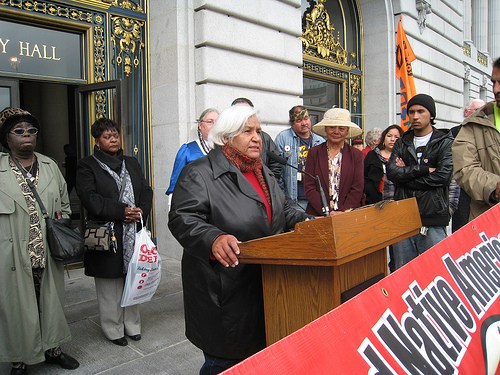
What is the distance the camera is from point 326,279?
197 centimetres

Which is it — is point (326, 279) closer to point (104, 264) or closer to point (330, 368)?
point (330, 368)

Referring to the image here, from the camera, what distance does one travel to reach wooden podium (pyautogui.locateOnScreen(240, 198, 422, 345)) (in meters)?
1.77

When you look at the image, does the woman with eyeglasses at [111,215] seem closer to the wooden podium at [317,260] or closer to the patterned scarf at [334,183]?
the patterned scarf at [334,183]

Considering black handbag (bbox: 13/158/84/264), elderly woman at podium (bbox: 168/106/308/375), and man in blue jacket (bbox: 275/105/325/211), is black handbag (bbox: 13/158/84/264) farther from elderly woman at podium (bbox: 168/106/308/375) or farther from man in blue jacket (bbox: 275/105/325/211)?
→ man in blue jacket (bbox: 275/105/325/211)

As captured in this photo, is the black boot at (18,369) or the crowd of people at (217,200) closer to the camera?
the crowd of people at (217,200)

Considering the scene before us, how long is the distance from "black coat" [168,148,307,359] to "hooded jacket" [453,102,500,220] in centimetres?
180

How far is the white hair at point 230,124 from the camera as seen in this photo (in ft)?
7.91

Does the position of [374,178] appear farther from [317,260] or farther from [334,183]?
[317,260]

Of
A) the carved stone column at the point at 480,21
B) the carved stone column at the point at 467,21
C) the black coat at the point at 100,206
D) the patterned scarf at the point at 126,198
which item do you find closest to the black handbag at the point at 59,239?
the black coat at the point at 100,206

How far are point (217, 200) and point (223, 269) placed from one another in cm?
35

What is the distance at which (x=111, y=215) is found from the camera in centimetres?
385

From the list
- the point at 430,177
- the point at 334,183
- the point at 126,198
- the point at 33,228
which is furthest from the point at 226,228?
the point at 430,177

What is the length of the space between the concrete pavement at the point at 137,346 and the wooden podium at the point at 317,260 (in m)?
1.74

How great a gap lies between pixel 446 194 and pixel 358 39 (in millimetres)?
8518
